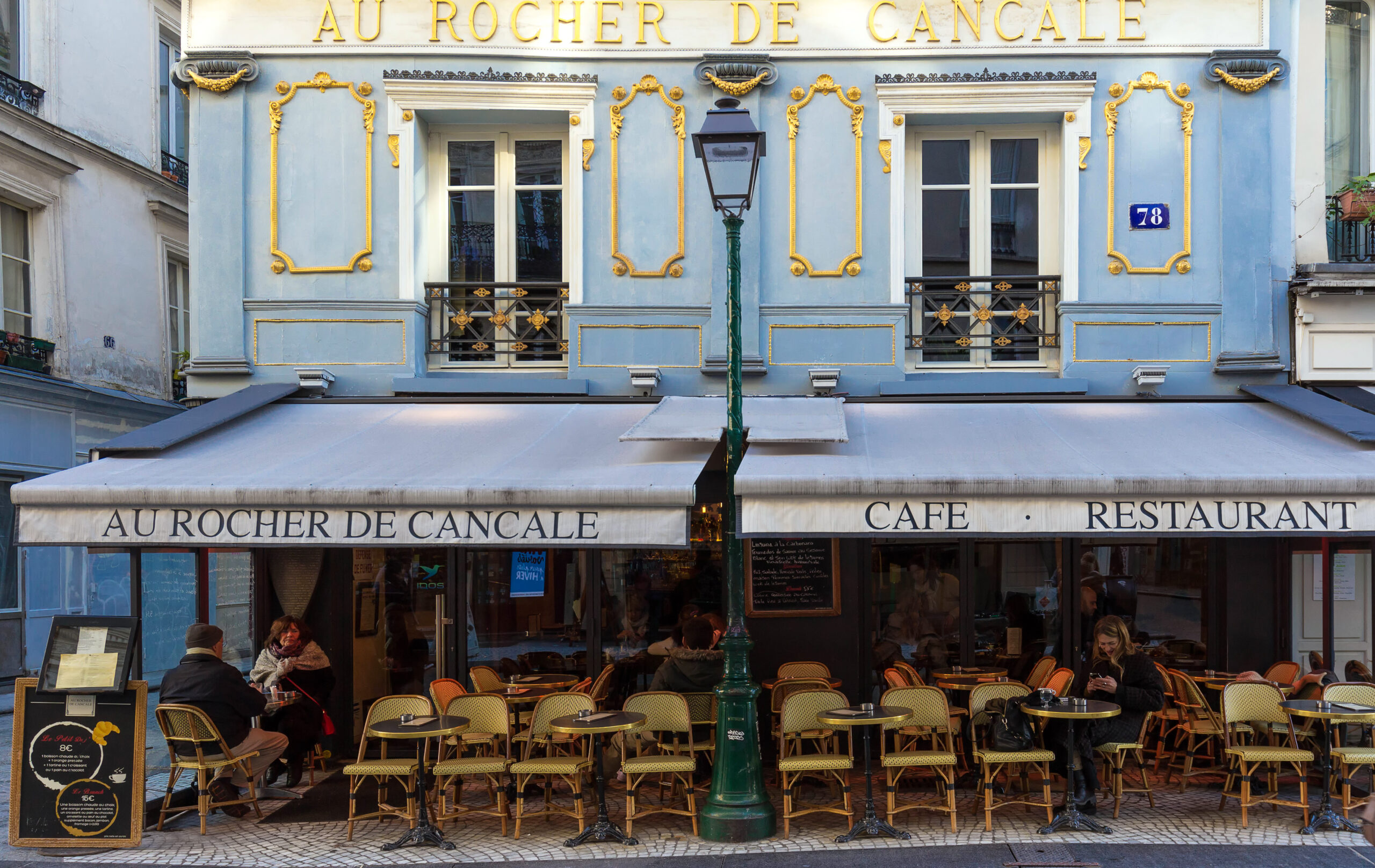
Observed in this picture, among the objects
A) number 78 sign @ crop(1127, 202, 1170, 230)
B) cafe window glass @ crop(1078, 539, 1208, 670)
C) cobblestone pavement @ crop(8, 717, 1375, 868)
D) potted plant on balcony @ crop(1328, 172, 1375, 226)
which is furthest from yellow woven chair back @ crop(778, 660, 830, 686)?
potted plant on balcony @ crop(1328, 172, 1375, 226)

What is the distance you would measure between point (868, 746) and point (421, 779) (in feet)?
9.39

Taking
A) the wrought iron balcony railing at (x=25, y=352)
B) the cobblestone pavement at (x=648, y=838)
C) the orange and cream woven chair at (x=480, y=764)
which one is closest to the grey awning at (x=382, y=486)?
the orange and cream woven chair at (x=480, y=764)

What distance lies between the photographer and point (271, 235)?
902 centimetres

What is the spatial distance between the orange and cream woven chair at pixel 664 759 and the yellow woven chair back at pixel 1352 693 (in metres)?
4.37

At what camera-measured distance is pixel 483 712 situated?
756cm

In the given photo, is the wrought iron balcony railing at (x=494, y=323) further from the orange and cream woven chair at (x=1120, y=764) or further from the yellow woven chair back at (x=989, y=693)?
the orange and cream woven chair at (x=1120, y=764)

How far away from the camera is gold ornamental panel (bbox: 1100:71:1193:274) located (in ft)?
29.0

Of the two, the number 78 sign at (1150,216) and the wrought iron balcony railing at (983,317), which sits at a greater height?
the number 78 sign at (1150,216)

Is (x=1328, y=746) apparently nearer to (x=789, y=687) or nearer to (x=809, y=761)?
(x=809, y=761)

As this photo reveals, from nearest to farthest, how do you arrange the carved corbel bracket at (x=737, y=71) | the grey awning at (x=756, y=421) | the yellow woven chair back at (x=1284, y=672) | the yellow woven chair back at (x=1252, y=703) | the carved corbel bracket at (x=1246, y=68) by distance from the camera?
the grey awning at (x=756, y=421), the yellow woven chair back at (x=1252, y=703), the yellow woven chair back at (x=1284, y=672), the carved corbel bracket at (x=1246, y=68), the carved corbel bracket at (x=737, y=71)

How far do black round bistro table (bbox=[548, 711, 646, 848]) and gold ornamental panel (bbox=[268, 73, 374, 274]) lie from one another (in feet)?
14.2

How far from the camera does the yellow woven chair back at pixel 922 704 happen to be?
7238 mm

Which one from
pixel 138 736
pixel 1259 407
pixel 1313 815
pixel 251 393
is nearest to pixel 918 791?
pixel 1313 815

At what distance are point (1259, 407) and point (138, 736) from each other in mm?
8427
